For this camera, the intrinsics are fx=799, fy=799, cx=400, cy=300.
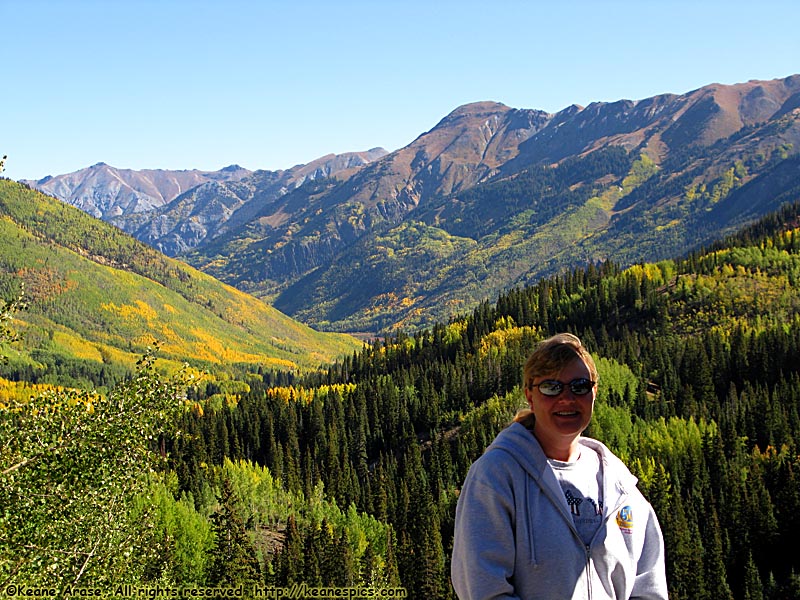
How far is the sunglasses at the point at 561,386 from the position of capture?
10336mm

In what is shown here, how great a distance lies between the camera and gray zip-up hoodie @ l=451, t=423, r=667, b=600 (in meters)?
9.72

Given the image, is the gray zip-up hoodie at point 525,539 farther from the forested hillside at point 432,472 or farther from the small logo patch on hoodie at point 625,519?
the forested hillside at point 432,472

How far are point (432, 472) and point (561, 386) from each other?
135m

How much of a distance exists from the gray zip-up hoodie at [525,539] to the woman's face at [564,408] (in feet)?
0.98

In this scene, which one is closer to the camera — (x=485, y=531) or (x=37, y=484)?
(x=485, y=531)

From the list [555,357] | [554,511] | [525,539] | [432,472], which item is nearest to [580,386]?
[555,357]

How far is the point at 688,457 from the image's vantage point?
12825cm

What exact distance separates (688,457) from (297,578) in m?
72.5

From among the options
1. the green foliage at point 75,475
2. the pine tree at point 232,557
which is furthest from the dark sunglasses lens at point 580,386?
the pine tree at point 232,557

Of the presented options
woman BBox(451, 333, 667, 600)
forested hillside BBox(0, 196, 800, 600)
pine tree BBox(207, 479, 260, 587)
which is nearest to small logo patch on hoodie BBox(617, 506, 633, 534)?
woman BBox(451, 333, 667, 600)

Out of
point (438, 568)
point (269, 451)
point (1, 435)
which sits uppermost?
point (1, 435)

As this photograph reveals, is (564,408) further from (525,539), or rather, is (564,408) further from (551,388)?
(525,539)

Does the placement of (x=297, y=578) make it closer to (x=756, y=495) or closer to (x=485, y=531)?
(x=756, y=495)

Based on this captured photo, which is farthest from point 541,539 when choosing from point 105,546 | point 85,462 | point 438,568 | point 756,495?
point 756,495
